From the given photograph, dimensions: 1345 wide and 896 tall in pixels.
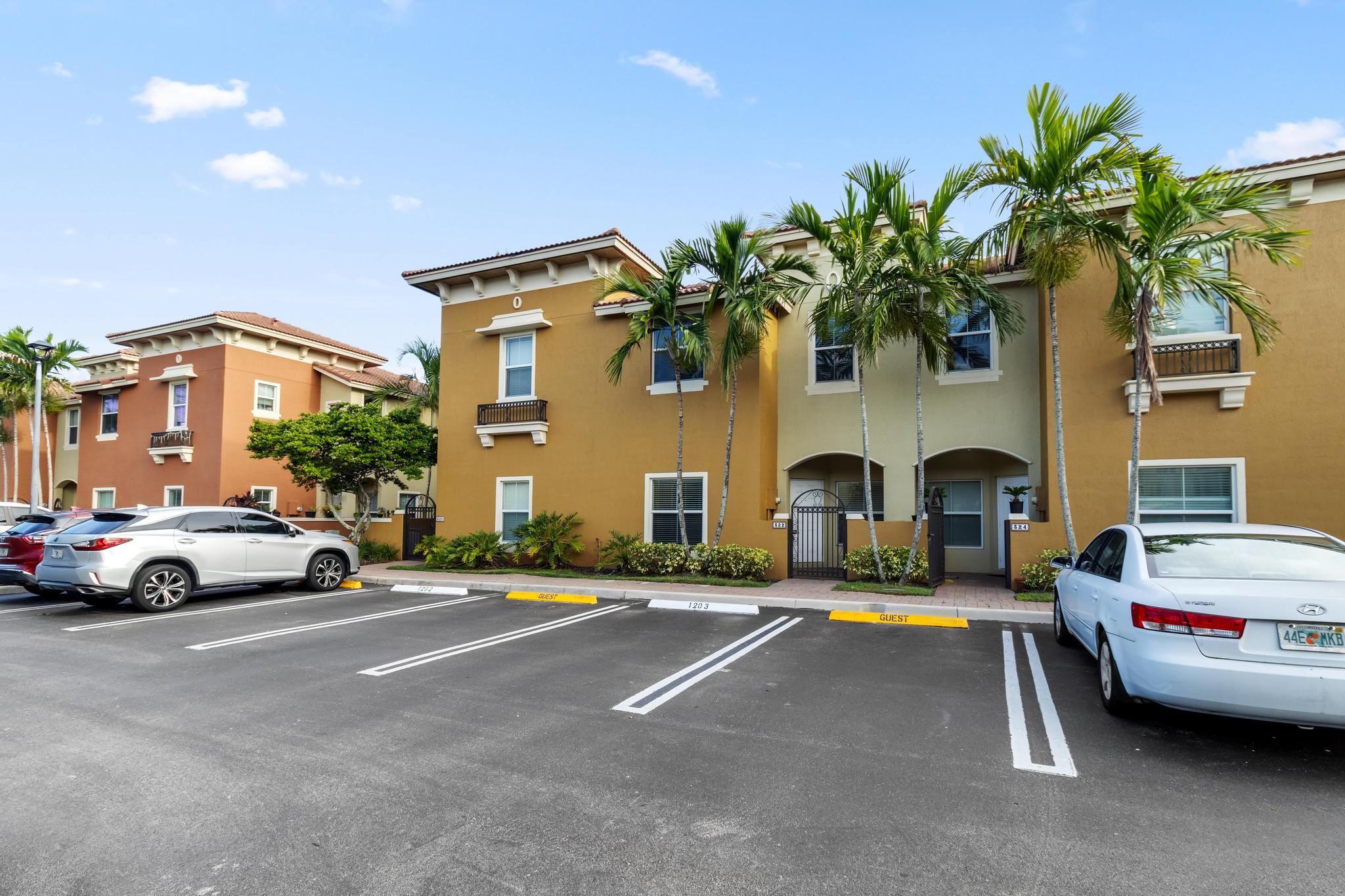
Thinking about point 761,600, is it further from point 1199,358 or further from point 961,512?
point 1199,358

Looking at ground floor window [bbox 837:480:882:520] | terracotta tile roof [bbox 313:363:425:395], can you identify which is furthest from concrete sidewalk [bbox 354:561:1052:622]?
terracotta tile roof [bbox 313:363:425:395]

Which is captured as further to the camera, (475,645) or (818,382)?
(818,382)

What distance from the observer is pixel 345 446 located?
1714 cm

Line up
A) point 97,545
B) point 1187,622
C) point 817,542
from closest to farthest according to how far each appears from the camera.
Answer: point 1187,622 < point 97,545 < point 817,542

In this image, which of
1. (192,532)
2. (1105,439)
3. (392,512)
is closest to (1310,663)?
(1105,439)

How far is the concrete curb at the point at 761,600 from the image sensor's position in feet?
33.4

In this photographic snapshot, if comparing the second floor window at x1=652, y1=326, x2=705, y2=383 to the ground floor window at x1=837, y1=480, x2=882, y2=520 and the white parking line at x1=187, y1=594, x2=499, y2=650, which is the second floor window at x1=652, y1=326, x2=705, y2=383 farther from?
the white parking line at x1=187, y1=594, x2=499, y2=650

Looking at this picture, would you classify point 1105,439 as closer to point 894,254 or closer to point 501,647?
point 894,254

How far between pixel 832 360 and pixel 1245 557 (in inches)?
416

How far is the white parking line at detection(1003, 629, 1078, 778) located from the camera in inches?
179

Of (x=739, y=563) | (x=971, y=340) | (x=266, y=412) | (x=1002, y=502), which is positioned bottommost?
(x=739, y=563)

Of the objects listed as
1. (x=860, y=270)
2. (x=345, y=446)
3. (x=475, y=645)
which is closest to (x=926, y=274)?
(x=860, y=270)

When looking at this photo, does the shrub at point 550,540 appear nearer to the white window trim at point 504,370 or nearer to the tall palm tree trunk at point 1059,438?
the white window trim at point 504,370

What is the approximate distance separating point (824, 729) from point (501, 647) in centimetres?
427
